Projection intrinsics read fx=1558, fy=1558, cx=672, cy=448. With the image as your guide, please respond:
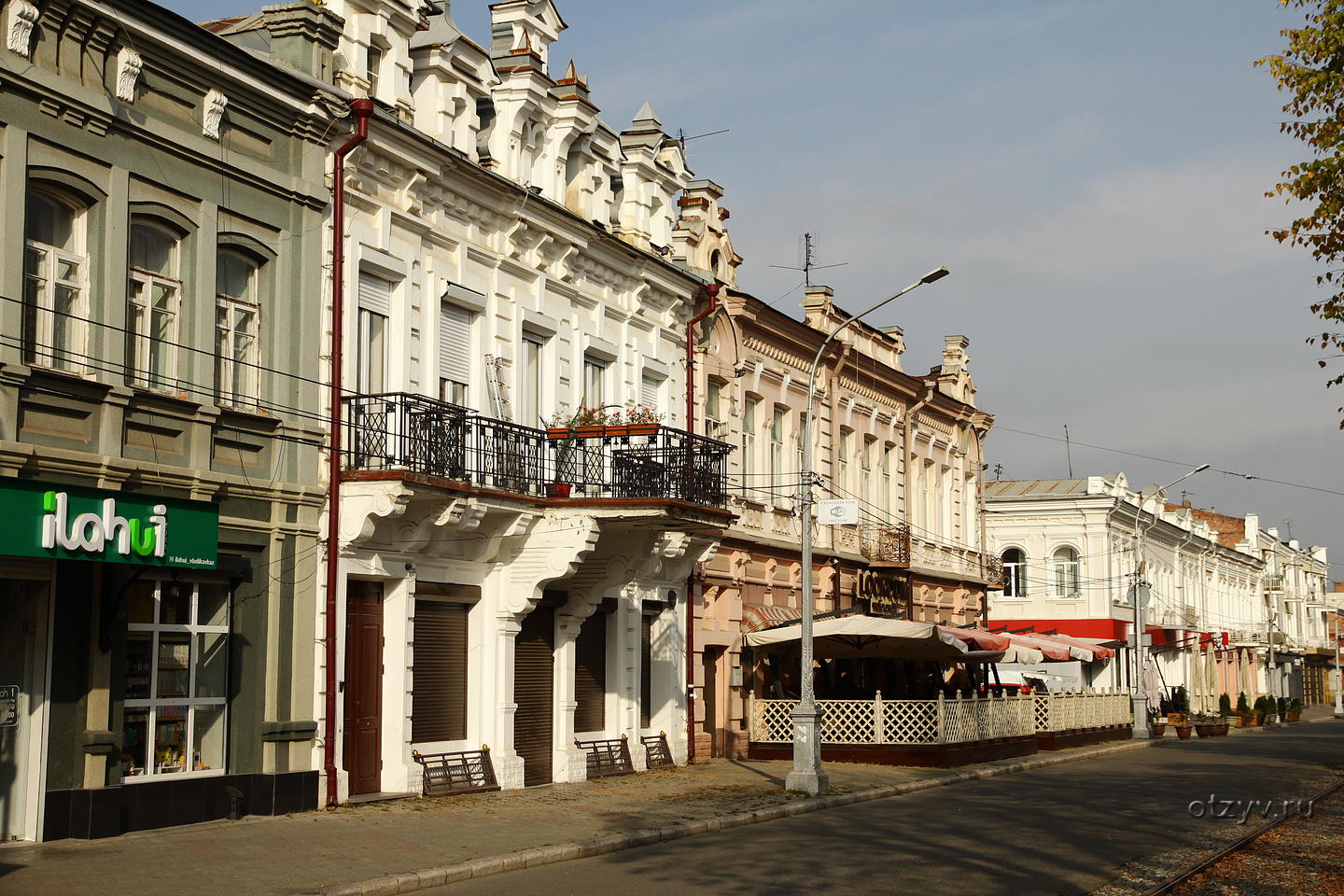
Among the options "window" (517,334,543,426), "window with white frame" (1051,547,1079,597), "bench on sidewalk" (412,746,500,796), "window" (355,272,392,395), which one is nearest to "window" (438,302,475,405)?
"window" (355,272,392,395)

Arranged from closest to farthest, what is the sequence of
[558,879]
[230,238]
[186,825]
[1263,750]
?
[558,879] → [186,825] → [230,238] → [1263,750]

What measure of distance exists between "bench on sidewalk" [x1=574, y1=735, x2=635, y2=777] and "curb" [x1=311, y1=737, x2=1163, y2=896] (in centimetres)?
422

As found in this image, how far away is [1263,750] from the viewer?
36.9m

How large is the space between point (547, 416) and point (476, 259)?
2.86 metres

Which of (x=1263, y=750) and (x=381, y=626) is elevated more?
(x=381, y=626)

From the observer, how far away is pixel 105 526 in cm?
1466

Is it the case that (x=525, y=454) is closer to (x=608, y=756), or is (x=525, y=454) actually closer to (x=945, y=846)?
(x=608, y=756)

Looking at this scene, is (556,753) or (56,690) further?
(556,753)

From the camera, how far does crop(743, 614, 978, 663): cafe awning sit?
93.8 feet

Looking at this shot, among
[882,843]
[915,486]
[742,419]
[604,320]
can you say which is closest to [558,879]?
[882,843]

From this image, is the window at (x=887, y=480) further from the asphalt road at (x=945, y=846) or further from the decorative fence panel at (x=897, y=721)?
the asphalt road at (x=945, y=846)

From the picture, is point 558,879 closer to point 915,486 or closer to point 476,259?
point 476,259

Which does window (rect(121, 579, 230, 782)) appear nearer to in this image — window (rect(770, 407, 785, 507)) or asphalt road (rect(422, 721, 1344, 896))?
asphalt road (rect(422, 721, 1344, 896))

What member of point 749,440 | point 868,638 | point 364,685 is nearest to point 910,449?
point 749,440
